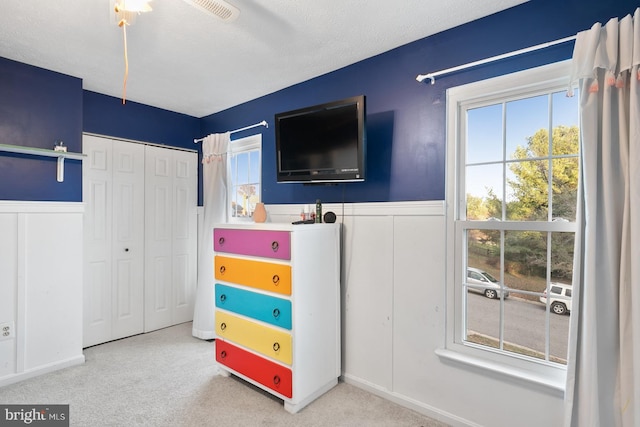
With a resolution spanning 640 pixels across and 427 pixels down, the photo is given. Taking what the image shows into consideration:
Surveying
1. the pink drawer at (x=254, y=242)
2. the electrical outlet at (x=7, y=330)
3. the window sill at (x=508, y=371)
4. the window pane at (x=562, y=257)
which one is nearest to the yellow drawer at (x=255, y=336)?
the pink drawer at (x=254, y=242)

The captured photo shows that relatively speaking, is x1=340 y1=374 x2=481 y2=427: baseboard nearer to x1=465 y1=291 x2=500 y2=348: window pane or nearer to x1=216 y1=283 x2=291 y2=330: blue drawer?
x1=465 y1=291 x2=500 y2=348: window pane

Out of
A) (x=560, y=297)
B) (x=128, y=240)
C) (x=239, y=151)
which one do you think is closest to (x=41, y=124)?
(x=128, y=240)

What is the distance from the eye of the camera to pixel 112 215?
10.5ft

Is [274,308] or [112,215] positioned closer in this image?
[274,308]

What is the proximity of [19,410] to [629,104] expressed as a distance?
3.71 meters

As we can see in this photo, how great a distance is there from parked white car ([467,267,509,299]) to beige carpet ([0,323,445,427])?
835 mm

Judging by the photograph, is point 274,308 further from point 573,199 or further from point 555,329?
point 573,199

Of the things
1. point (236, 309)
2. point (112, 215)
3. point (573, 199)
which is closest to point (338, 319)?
point (236, 309)

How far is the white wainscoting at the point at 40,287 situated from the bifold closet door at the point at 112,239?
335 millimetres

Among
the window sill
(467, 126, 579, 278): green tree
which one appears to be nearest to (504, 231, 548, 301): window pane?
(467, 126, 579, 278): green tree

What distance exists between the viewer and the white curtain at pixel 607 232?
1.39 meters

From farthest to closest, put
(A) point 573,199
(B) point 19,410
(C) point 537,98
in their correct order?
(B) point 19,410 < (C) point 537,98 < (A) point 573,199

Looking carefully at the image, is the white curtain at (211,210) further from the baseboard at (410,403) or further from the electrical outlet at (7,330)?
the baseboard at (410,403)

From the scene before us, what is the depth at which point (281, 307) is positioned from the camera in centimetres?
212
